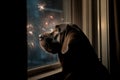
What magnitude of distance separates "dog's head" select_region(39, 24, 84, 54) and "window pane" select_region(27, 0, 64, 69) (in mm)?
160

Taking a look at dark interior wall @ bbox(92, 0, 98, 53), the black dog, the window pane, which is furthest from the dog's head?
dark interior wall @ bbox(92, 0, 98, 53)

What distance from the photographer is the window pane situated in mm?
1553

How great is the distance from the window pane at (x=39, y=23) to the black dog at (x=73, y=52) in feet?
0.53

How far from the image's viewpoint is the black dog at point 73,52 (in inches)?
53.3

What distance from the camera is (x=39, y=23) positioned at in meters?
1.66

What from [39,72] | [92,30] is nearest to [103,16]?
[92,30]

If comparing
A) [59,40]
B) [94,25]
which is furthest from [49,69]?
[94,25]

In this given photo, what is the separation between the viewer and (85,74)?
1.39 metres

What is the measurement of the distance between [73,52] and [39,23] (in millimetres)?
454

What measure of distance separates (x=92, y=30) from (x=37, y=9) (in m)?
0.66
